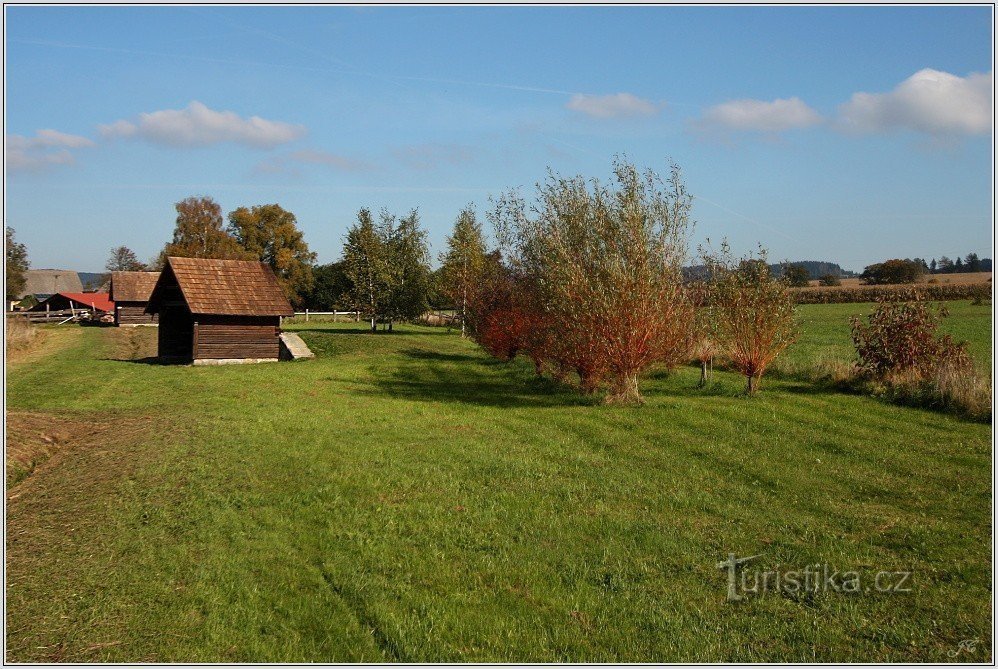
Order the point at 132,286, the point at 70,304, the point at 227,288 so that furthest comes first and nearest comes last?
the point at 70,304 < the point at 132,286 < the point at 227,288

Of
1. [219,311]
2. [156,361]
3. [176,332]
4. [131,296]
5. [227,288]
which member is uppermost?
[227,288]

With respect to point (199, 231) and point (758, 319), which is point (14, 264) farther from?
point (758, 319)

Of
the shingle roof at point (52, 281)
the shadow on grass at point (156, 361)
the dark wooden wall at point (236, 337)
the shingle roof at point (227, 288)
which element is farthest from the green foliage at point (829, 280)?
the shingle roof at point (52, 281)

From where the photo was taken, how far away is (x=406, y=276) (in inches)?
1839

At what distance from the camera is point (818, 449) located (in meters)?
12.1

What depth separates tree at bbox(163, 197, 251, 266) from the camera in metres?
72.1

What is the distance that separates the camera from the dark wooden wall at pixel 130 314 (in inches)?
2202

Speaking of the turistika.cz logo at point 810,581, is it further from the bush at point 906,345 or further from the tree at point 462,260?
the tree at point 462,260

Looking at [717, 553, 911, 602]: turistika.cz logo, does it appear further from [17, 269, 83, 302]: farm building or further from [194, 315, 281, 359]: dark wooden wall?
[17, 269, 83, 302]: farm building

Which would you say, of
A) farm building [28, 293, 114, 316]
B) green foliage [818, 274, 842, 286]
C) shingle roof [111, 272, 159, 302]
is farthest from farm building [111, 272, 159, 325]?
green foliage [818, 274, 842, 286]

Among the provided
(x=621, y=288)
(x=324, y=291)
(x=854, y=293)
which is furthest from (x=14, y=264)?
(x=854, y=293)

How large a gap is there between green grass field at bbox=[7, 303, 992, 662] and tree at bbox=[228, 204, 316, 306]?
58.5 meters

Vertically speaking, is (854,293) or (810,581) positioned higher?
(854,293)

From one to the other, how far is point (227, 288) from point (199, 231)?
48.3 meters
